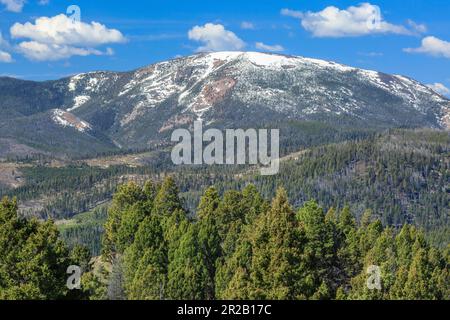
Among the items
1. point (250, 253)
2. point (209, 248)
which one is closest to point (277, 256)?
point (250, 253)

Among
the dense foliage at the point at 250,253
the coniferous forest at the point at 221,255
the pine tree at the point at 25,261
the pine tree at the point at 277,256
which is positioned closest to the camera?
the pine tree at the point at 25,261

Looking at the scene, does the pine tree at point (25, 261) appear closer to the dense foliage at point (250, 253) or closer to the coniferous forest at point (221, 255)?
the coniferous forest at point (221, 255)

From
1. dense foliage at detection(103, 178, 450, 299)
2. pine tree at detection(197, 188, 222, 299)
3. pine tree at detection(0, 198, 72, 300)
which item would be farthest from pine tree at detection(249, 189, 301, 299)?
pine tree at detection(197, 188, 222, 299)

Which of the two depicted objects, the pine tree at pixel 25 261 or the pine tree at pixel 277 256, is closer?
the pine tree at pixel 25 261

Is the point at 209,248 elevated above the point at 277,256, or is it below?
below

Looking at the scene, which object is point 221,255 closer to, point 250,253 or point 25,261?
point 250,253

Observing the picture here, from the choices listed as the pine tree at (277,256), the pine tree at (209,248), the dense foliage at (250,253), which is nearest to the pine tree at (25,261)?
the dense foliage at (250,253)

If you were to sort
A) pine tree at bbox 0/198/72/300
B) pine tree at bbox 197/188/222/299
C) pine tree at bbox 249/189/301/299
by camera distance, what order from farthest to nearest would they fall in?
pine tree at bbox 197/188/222/299, pine tree at bbox 249/189/301/299, pine tree at bbox 0/198/72/300

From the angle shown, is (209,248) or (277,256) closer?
(277,256)

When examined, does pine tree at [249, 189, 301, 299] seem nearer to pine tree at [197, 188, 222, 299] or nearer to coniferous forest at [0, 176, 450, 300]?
coniferous forest at [0, 176, 450, 300]

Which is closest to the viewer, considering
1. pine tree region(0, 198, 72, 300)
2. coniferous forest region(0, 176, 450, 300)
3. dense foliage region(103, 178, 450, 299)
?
pine tree region(0, 198, 72, 300)
